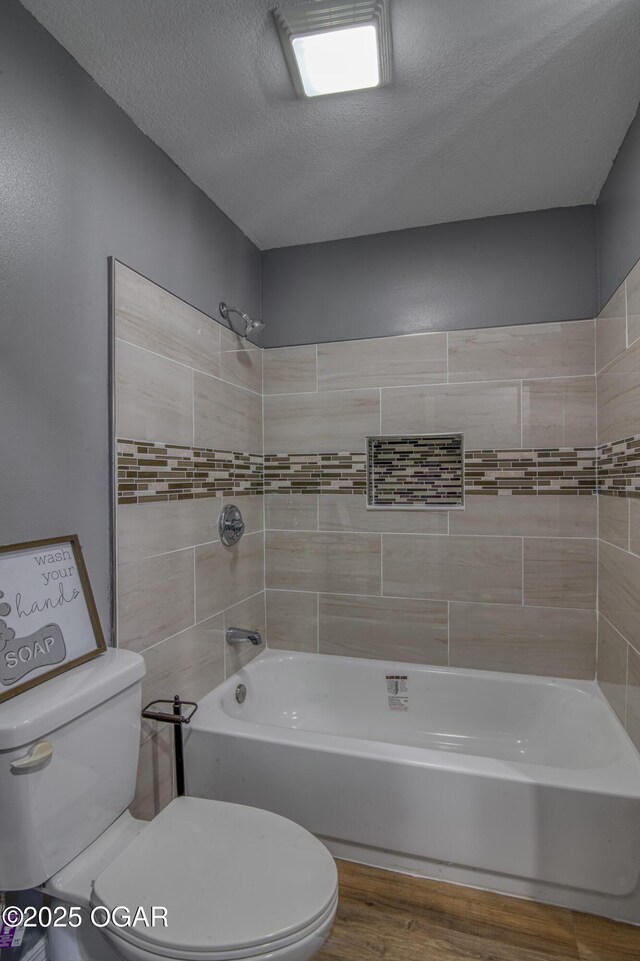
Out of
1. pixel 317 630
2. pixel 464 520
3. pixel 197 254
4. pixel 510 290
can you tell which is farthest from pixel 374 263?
pixel 317 630

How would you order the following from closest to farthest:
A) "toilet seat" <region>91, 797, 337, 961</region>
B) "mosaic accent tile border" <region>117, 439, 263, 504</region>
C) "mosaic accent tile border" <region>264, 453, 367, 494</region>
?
"toilet seat" <region>91, 797, 337, 961</region>
"mosaic accent tile border" <region>117, 439, 263, 504</region>
"mosaic accent tile border" <region>264, 453, 367, 494</region>

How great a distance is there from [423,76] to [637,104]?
716 millimetres

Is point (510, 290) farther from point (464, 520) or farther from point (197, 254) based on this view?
point (197, 254)

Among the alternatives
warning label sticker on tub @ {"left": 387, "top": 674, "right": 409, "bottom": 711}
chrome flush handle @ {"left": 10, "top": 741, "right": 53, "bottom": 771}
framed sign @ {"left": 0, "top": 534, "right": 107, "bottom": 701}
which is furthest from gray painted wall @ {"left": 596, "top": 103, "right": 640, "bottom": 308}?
chrome flush handle @ {"left": 10, "top": 741, "right": 53, "bottom": 771}

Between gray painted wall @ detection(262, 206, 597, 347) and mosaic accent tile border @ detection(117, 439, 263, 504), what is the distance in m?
0.74

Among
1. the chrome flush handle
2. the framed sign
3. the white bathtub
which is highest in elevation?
the framed sign

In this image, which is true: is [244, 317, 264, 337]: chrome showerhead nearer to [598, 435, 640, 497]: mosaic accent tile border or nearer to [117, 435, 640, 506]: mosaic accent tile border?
[117, 435, 640, 506]: mosaic accent tile border

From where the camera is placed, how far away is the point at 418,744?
2.23 m

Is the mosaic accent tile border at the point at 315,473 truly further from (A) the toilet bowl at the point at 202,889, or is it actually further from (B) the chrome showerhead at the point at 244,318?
(A) the toilet bowl at the point at 202,889

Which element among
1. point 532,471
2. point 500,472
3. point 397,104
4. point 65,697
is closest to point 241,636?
point 65,697

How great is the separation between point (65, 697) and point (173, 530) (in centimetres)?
76

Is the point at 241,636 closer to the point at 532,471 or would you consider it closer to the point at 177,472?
the point at 177,472

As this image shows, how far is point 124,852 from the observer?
1.22 m

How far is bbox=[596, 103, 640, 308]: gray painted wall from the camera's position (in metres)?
1.67
